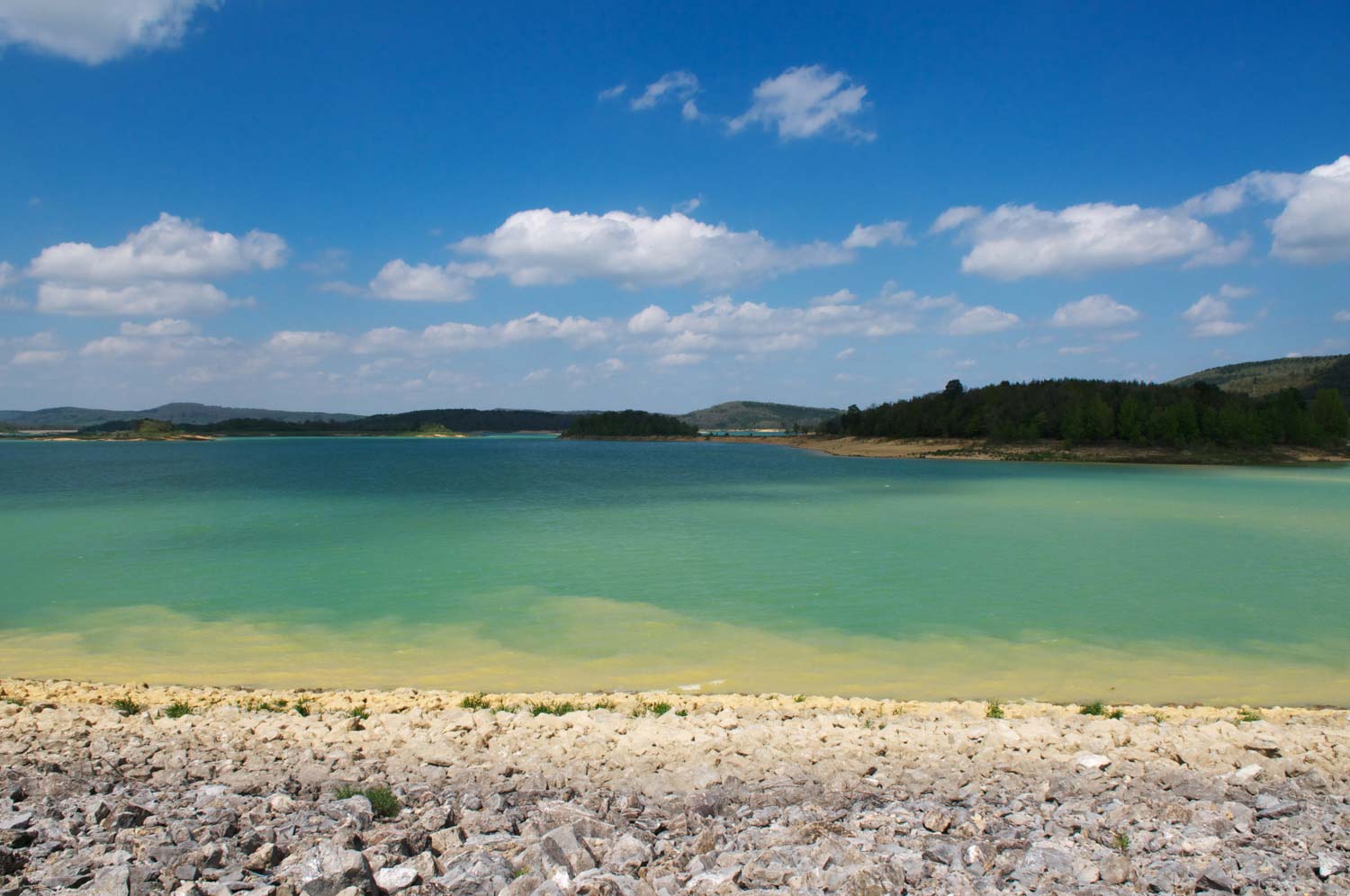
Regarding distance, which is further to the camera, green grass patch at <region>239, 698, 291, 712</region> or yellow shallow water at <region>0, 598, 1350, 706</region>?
yellow shallow water at <region>0, 598, 1350, 706</region>

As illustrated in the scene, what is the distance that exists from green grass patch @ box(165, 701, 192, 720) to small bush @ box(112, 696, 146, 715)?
0.93ft

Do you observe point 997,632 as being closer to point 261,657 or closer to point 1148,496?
point 261,657

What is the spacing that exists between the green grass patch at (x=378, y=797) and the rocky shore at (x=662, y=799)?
0.02 m

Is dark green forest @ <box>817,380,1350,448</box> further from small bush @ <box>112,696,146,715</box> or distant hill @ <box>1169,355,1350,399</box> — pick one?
small bush @ <box>112,696,146,715</box>

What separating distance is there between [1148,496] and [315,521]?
119ft

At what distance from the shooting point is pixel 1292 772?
584 cm

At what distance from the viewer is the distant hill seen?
118m

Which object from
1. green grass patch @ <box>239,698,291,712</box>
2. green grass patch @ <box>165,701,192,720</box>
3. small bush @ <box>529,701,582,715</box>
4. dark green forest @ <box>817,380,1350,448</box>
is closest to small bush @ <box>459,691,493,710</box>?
small bush @ <box>529,701,582,715</box>

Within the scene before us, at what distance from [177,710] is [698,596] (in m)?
8.76

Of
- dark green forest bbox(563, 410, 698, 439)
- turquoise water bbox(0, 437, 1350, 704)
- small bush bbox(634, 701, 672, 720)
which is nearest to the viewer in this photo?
small bush bbox(634, 701, 672, 720)

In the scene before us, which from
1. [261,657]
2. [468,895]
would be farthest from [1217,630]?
[261,657]

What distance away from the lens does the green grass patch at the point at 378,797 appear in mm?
5137

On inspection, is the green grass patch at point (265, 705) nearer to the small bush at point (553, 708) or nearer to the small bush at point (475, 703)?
the small bush at point (475, 703)

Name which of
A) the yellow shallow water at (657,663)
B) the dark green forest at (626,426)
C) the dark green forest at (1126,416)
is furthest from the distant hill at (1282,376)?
the yellow shallow water at (657,663)
